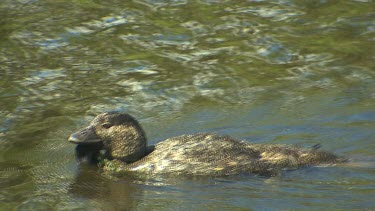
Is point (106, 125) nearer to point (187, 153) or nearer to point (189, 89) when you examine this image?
point (187, 153)

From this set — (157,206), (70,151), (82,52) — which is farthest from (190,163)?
(82,52)

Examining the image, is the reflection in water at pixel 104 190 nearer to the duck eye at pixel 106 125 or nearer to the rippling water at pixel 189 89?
the rippling water at pixel 189 89

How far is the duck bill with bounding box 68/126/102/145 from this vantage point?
10203 millimetres

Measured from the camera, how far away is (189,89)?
12.5 metres

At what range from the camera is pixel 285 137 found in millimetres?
10984

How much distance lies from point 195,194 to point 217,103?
299 centimetres

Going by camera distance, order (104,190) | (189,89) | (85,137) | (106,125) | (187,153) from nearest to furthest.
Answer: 1. (104,190)
2. (187,153)
3. (85,137)
4. (106,125)
5. (189,89)

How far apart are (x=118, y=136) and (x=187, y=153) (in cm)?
91

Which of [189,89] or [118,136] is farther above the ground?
[118,136]

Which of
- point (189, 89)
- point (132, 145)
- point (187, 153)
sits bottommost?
point (189, 89)

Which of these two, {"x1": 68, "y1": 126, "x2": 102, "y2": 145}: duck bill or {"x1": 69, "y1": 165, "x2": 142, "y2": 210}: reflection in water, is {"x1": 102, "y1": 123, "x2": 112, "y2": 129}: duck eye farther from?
{"x1": 69, "y1": 165, "x2": 142, "y2": 210}: reflection in water

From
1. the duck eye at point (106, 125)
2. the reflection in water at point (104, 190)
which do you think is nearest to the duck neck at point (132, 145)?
the duck eye at point (106, 125)

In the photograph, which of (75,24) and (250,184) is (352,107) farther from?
(75,24)

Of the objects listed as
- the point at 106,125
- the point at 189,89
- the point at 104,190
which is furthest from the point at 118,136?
the point at 189,89
